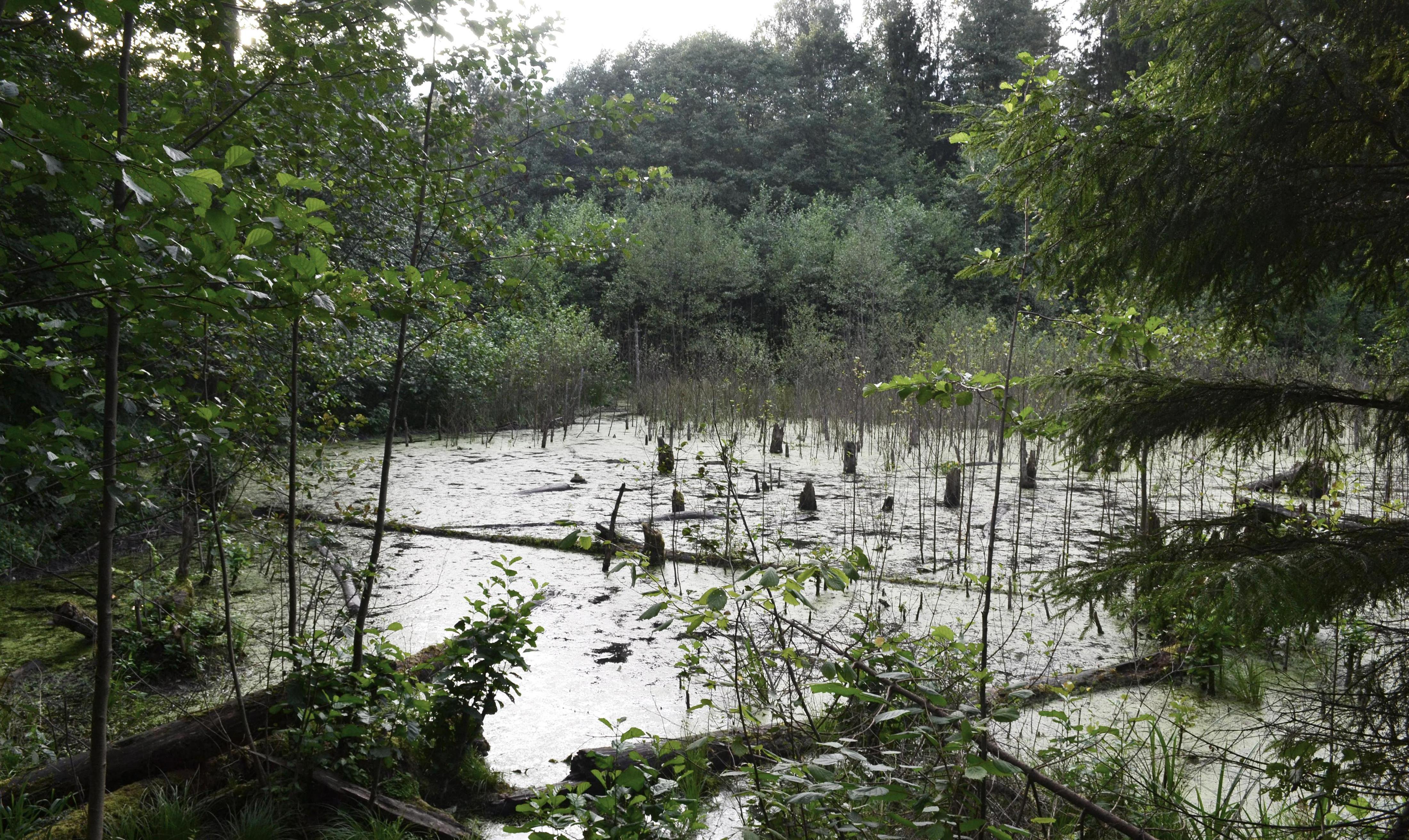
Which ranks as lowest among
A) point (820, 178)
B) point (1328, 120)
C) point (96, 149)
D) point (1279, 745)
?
point (1279, 745)

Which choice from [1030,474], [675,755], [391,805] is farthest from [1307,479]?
[1030,474]

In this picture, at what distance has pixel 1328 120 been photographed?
173 cm

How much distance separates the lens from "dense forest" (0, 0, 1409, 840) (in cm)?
138

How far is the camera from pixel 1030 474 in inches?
276

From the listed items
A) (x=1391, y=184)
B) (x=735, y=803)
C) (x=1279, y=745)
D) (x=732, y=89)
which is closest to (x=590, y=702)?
(x=735, y=803)

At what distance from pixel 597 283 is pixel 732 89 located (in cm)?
1031

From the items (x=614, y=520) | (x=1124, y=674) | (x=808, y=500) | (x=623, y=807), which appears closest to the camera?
(x=623, y=807)

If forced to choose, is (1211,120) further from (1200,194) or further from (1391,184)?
(1391,184)

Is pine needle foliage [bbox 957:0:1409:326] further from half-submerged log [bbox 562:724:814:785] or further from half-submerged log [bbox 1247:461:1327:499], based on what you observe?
half-submerged log [bbox 562:724:814:785]

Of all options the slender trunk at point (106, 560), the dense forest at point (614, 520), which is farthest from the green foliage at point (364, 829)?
the slender trunk at point (106, 560)

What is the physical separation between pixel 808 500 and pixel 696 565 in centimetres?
150

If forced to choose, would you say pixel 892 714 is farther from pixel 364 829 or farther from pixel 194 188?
pixel 364 829

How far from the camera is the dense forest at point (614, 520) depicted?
1.38 m

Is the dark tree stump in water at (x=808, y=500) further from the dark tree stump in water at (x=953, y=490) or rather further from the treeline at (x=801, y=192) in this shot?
the treeline at (x=801, y=192)
